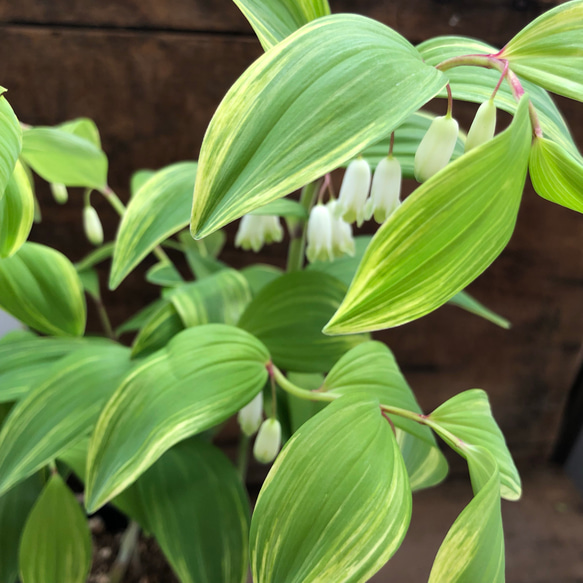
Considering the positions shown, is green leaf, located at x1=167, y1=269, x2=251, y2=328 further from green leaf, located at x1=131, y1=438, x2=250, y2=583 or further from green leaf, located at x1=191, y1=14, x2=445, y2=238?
green leaf, located at x1=191, y1=14, x2=445, y2=238

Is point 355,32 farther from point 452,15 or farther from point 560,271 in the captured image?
point 560,271

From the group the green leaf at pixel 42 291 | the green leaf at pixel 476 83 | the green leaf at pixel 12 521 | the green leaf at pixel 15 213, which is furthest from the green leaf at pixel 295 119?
the green leaf at pixel 12 521

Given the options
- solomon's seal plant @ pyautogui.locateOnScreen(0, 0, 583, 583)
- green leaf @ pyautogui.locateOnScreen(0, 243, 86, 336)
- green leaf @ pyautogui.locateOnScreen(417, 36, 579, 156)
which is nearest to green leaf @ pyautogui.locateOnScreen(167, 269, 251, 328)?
solomon's seal plant @ pyautogui.locateOnScreen(0, 0, 583, 583)

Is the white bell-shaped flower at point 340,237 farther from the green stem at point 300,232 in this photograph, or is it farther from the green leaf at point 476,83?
the green leaf at point 476,83

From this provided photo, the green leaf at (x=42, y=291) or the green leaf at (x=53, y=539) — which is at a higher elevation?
the green leaf at (x=42, y=291)

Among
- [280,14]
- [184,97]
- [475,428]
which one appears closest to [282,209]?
[280,14]

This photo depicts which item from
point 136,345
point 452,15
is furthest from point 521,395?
point 136,345
